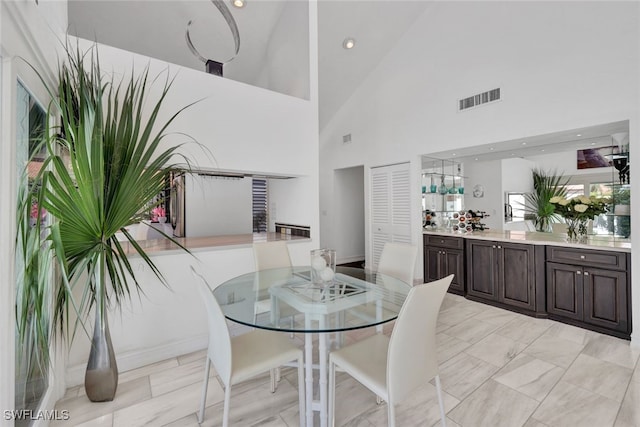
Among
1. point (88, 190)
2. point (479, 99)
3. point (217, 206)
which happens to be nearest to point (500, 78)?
point (479, 99)

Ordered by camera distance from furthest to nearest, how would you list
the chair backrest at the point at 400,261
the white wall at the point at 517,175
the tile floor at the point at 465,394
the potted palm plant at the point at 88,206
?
the white wall at the point at 517,175, the chair backrest at the point at 400,261, the tile floor at the point at 465,394, the potted palm plant at the point at 88,206

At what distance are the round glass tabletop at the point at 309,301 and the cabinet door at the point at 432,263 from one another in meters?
2.37

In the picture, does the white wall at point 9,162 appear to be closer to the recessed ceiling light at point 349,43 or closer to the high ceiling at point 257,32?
the high ceiling at point 257,32

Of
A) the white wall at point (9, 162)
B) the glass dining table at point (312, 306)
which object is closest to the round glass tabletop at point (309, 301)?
the glass dining table at point (312, 306)

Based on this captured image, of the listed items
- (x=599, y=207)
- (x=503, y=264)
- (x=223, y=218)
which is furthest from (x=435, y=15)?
(x=223, y=218)

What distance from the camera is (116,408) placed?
184cm

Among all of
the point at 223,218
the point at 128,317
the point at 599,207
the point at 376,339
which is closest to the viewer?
the point at 376,339

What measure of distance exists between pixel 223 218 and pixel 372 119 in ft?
10.9

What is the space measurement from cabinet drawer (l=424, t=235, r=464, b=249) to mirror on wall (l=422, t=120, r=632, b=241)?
3.53ft

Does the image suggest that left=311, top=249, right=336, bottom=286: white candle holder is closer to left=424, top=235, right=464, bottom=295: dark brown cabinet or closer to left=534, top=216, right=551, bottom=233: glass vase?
left=424, top=235, right=464, bottom=295: dark brown cabinet

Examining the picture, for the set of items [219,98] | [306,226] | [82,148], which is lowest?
[306,226]

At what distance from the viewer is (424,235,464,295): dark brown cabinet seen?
404cm

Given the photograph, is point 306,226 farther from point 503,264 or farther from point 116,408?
point 503,264

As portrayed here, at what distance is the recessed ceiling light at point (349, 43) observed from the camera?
466cm
